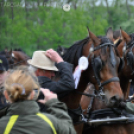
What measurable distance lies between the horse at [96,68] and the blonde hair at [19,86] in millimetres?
1729

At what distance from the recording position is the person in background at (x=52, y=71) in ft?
10.9

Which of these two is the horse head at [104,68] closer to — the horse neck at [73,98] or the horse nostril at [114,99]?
the horse nostril at [114,99]

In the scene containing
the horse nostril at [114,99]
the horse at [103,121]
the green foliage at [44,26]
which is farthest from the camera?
the green foliage at [44,26]

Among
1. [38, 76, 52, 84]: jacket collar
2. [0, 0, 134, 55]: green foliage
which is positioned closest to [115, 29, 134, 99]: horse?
[38, 76, 52, 84]: jacket collar

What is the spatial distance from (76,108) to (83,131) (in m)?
0.62

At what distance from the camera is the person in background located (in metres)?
3.33

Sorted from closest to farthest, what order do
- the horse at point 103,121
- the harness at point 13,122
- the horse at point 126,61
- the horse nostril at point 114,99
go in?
the harness at point 13,122 → the horse nostril at point 114,99 → the horse at point 103,121 → the horse at point 126,61

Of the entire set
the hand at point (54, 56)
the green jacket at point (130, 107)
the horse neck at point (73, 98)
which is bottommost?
the green jacket at point (130, 107)

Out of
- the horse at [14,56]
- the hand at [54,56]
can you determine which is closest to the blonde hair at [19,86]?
the hand at [54,56]

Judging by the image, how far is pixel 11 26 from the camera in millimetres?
12836

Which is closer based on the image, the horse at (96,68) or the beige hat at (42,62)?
the beige hat at (42,62)

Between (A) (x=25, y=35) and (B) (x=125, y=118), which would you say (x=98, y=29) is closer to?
(A) (x=25, y=35)

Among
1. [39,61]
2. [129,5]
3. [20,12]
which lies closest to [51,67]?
[39,61]

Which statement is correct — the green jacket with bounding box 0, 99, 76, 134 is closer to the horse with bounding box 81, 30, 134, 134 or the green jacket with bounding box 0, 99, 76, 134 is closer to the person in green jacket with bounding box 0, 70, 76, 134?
the person in green jacket with bounding box 0, 70, 76, 134
